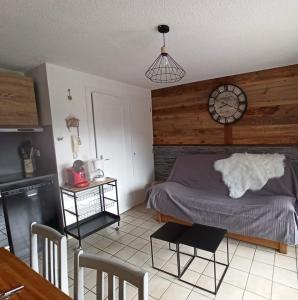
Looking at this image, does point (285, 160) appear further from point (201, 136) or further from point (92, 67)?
point (92, 67)

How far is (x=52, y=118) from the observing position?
8.11 ft

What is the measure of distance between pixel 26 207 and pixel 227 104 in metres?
3.12

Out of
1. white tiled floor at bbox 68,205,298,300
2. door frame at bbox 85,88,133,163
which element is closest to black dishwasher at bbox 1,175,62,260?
white tiled floor at bbox 68,205,298,300

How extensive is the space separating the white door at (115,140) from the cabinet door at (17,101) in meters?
0.80

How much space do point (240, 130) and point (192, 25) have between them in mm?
2079

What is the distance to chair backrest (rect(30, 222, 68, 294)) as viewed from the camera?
110 cm

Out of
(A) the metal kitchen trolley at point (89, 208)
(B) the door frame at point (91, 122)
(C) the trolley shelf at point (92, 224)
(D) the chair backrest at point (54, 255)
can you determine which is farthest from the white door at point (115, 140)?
(D) the chair backrest at point (54, 255)

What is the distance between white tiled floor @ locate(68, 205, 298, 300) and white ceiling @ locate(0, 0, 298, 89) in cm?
219

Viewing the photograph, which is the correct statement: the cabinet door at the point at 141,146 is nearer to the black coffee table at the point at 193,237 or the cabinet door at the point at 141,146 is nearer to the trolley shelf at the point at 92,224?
the trolley shelf at the point at 92,224

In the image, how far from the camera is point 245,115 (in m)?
3.22

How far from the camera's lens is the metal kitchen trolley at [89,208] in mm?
2498

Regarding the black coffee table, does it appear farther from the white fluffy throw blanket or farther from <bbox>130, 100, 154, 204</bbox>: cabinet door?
<bbox>130, 100, 154, 204</bbox>: cabinet door

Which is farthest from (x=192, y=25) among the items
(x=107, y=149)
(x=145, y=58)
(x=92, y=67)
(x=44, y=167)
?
(x=44, y=167)

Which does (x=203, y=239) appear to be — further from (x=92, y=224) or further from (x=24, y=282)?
(x=92, y=224)
